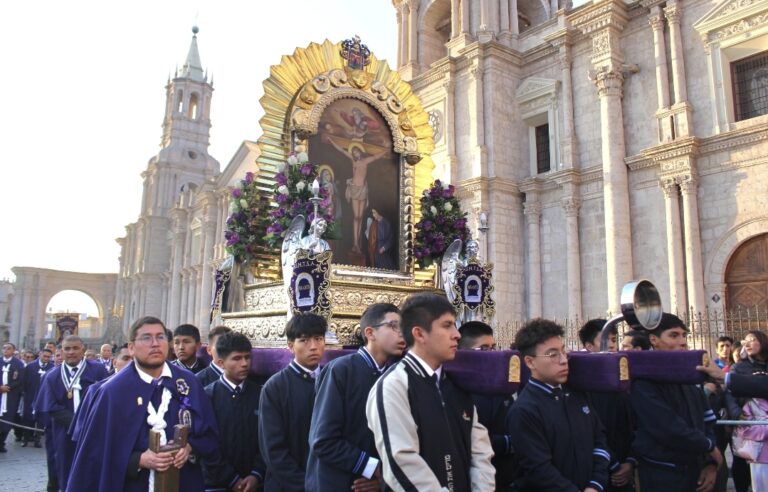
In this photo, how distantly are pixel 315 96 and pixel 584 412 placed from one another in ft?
20.1

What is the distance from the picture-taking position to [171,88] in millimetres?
49688

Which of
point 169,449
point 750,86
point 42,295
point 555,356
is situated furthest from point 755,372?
point 42,295

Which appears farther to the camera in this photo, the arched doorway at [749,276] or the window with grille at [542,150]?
the window with grille at [542,150]

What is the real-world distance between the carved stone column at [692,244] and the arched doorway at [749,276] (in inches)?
25.8

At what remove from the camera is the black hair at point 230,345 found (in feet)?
14.2

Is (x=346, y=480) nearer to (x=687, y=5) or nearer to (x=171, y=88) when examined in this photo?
(x=687, y=5)

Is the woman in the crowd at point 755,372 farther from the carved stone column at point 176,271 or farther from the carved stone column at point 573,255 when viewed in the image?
the carved stone column at point 176,271

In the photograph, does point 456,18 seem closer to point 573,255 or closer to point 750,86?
point 573,255

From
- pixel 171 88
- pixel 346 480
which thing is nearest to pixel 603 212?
pixel 346 480

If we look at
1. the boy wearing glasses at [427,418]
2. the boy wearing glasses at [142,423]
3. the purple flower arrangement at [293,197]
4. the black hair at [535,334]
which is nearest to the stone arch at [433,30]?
the purple flower arrangement at [293,197]

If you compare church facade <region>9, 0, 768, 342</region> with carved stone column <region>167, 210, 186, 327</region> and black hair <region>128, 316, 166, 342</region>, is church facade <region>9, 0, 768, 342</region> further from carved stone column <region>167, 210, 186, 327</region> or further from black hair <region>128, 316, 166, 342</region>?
carved stone column <region>167, 210, 186, 327</region>

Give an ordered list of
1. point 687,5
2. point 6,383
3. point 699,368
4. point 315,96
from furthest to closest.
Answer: point 687,5, point 6,383, point 315,96, point 699,368

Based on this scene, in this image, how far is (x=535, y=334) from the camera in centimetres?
352

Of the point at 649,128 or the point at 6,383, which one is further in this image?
the point at 649,128
